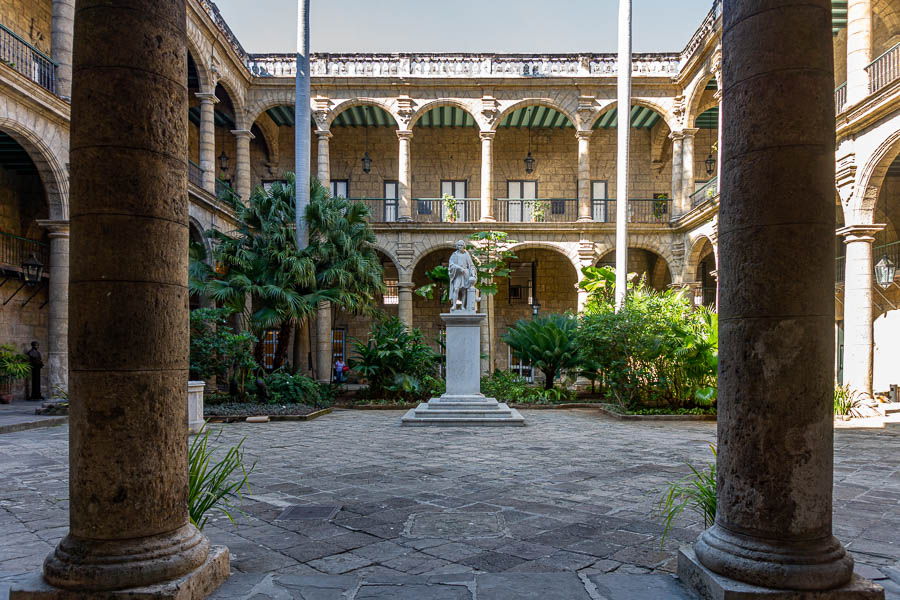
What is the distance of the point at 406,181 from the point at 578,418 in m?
11.0

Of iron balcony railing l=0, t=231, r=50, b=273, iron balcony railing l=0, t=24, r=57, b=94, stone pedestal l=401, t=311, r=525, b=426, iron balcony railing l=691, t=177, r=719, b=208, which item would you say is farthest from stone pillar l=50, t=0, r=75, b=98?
iron balcony railing l=691, t=177, r=719, b=208

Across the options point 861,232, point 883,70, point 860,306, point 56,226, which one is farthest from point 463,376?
point 883,70

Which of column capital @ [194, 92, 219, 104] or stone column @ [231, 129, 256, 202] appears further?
stone column @ [231, 129, 256, 202]

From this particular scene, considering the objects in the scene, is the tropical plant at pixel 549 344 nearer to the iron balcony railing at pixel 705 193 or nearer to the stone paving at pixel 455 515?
the iron balcony railing at pixel 705 193

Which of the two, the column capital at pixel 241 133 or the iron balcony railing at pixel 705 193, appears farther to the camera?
the column capital at pixel 241 133

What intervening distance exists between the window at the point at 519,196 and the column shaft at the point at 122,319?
2014 cm

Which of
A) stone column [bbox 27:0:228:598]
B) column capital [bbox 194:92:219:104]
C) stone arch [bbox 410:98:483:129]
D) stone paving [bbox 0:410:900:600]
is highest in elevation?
stone arch [bbox 410:98:483:129]

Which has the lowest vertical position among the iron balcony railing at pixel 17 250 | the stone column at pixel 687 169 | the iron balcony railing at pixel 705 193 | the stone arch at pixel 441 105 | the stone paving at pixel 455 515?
the stone paving at pixel 455 515

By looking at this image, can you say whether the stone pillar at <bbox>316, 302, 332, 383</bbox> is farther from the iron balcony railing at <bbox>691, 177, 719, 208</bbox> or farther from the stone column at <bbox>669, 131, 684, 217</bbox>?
the stone column at <bbox>669, 131, 684, 217</bbox>

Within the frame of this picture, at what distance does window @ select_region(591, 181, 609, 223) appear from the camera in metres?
22.4

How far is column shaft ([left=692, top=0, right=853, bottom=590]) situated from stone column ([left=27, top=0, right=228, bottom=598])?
225 cm

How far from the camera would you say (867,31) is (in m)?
11.6

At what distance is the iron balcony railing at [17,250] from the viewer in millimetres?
14266


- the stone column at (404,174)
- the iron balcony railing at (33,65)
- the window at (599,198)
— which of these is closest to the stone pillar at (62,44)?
the iron balcony railing at (33,65)
